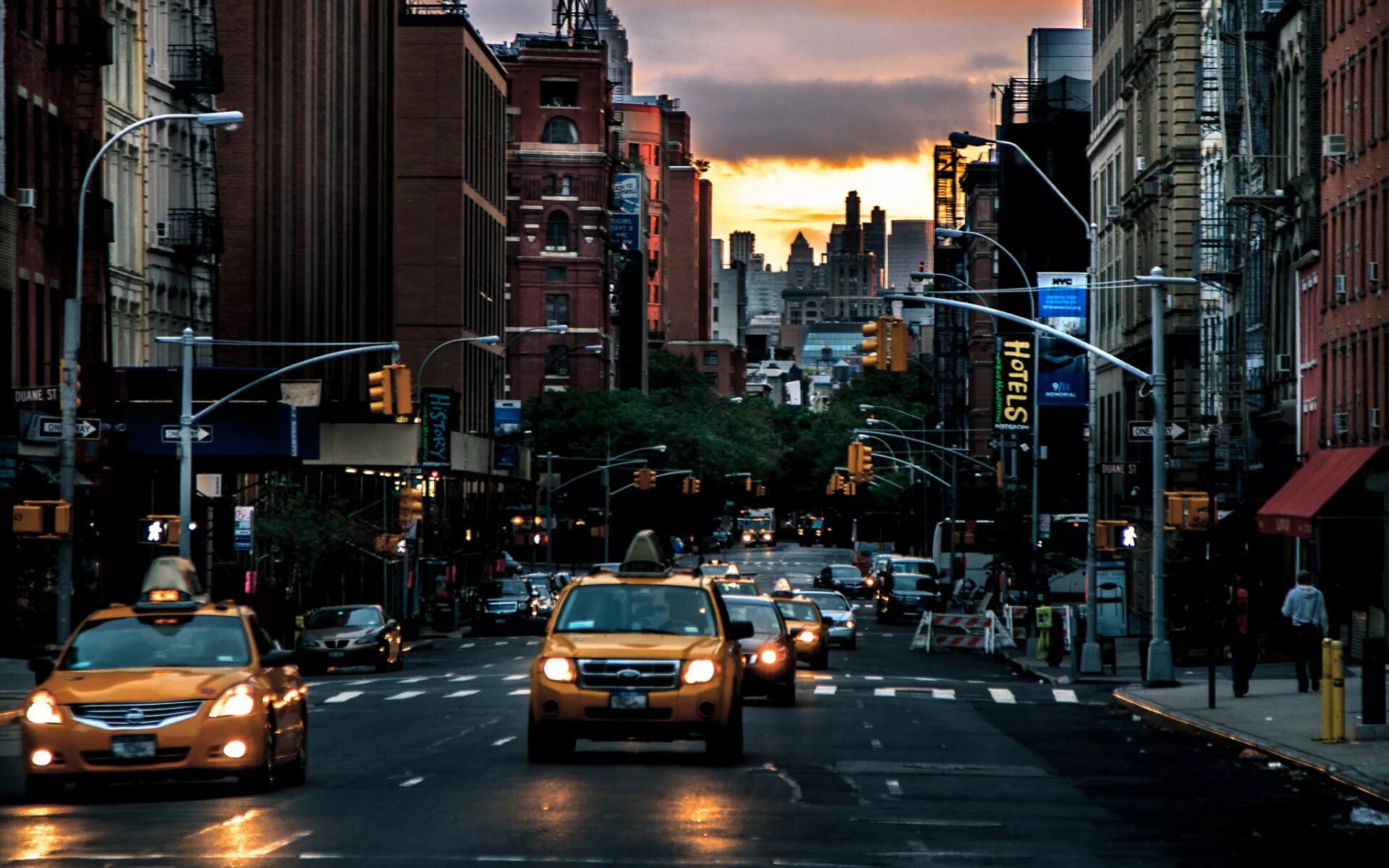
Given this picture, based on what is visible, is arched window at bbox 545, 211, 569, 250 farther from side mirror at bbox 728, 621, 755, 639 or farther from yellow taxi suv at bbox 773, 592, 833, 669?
side mirror at bbox 728, 621, 755, 639

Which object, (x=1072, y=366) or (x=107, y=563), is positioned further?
(x=1072, y=366)

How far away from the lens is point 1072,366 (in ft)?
219

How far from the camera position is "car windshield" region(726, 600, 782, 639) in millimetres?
31981

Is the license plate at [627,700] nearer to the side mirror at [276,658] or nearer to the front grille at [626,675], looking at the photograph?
the front grille at [626,675]

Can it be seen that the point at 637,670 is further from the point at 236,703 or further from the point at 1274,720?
the point at 1274,720

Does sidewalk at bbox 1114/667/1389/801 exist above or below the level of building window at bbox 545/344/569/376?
below

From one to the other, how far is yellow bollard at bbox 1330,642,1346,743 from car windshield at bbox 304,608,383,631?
26411mm

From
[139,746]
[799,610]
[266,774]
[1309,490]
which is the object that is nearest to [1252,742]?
[266,774]

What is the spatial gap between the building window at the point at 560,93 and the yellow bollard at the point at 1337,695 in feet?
417

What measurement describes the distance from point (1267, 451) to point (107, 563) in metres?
27.0

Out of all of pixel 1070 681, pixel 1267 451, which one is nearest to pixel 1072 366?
pixel 1267 451

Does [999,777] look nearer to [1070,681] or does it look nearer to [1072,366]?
[1070,681]

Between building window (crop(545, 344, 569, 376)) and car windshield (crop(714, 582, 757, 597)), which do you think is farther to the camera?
building window (crop(545, 344, 569, 376))

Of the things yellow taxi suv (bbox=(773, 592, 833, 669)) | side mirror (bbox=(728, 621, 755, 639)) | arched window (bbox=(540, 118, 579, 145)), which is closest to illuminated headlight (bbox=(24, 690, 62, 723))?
side mirror (bbox=(728, 621, 755, 639))
